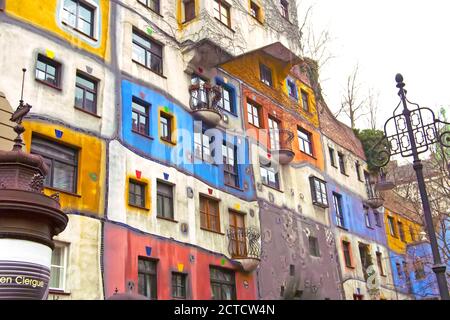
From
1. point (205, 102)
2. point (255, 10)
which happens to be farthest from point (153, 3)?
point (255, 10)

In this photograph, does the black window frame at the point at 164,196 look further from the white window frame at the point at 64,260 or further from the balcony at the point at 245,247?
the white window frame at the point at 64,260

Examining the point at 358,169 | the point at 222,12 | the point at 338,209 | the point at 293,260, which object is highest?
the point at 222,12

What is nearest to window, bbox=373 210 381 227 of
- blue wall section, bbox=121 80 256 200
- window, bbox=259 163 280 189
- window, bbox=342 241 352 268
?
window, bbox=342 241 352 268

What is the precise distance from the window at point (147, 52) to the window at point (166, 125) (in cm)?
141

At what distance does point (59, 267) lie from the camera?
445 inches

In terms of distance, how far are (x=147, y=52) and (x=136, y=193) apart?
15.5 feet

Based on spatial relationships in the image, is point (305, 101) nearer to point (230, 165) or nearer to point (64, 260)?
point (230, 165)

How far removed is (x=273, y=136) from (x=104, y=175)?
9.43 m

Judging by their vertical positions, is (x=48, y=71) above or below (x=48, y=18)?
below

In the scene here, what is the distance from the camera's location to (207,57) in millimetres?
17859

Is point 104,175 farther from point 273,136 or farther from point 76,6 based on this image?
point 273,136

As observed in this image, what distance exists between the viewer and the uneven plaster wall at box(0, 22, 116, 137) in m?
11.8

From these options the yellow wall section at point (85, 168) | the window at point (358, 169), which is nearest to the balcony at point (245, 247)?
the yellow wall section at point (85, 168)

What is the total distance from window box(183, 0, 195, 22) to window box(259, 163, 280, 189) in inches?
234
